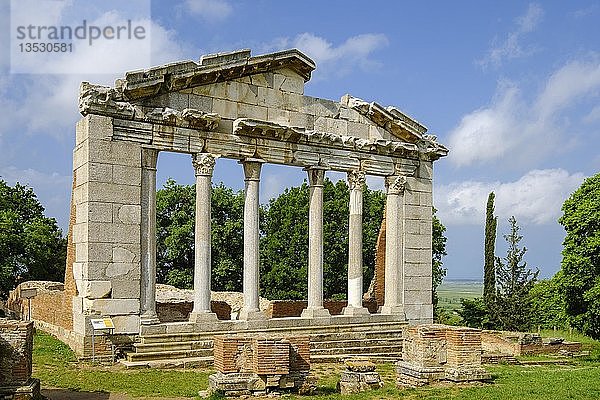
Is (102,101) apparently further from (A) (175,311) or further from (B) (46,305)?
(A) (175,311)

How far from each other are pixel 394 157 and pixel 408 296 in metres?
5.26

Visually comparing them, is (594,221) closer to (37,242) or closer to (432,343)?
(432,343)

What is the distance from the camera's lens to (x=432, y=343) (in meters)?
16.7

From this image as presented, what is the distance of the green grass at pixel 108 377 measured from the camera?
1539 cm

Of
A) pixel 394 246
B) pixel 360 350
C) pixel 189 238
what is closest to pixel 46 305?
pixel 360 350

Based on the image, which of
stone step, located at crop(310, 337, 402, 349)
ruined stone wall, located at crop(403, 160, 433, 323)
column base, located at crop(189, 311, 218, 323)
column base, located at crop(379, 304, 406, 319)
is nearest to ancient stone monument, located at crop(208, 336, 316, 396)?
column base, located at crop(189, 311, 218, 323)

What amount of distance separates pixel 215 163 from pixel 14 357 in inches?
412

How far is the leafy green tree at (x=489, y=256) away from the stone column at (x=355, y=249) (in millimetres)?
13613

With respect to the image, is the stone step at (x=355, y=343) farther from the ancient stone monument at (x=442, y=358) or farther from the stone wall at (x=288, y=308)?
the ancient stone monument at (x=442, y=358)

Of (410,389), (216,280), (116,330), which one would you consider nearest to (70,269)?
(116,330)

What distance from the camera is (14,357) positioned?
1260 cm

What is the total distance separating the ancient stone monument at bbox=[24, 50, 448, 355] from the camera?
1989 centimetres

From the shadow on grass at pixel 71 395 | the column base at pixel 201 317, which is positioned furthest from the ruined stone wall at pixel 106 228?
the shadow on grass at pixel 71 395

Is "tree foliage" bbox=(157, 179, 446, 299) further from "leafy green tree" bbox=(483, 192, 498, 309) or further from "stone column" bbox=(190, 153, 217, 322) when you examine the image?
"stone column" bbox=(190, 153, 217, 322)
